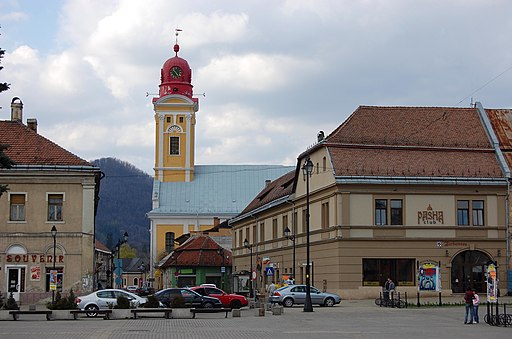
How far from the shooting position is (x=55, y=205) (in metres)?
52.9

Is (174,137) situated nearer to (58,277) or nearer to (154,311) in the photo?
(58,277)

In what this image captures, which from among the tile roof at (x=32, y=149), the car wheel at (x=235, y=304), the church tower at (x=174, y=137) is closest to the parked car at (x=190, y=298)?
the car wheel at (x=235, y=304)

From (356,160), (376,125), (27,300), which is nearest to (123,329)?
(27,300)

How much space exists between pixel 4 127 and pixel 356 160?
73.7 ft

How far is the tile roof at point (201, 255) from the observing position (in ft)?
273

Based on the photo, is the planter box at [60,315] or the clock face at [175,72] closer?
the planter box at [60,315]

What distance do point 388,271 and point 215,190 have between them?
6570cm

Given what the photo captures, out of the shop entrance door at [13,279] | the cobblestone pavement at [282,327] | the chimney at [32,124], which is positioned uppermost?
the chimney at [32,124]

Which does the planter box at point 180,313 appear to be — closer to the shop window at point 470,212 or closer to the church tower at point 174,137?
the shop window at point 470,212

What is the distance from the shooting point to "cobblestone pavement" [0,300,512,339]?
26516mm

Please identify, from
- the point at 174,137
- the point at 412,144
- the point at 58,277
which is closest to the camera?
the point at 58,277

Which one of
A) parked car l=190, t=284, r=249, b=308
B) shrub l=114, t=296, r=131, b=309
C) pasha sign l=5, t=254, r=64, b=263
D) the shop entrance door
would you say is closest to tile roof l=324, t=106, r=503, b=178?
parked car l=190, t=284, r=249, b=308

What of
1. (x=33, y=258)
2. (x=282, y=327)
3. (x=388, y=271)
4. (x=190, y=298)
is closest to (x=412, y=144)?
(x=388, y=271)

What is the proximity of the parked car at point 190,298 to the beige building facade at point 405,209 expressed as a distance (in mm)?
10113
